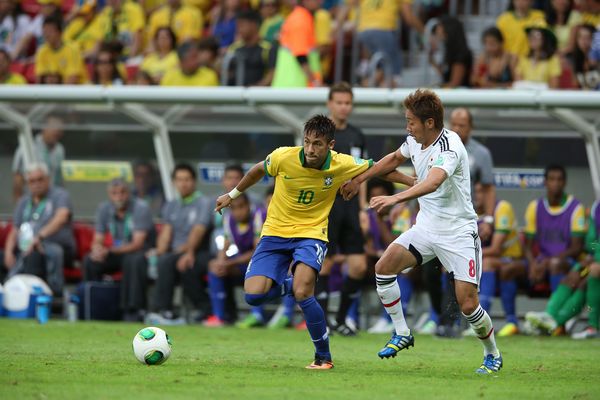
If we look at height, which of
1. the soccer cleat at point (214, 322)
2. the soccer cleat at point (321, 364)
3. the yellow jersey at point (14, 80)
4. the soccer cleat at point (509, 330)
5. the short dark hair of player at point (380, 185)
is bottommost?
the soccer cleat at point (214, 322)

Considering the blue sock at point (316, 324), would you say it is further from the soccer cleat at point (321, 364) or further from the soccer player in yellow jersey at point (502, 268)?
the soccer player in yellow jersey at point (502, 268)

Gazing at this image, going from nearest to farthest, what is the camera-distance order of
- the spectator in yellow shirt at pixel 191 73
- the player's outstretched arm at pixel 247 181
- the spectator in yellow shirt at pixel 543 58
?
the player's outstretched arm at pixel 247 181
the spectator in yellow shirt at pixel 543 58
the spectator in yellow shirt at pixel 191 73

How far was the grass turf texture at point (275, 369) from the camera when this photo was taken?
6.80 meters

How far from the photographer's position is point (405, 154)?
8.61 meters

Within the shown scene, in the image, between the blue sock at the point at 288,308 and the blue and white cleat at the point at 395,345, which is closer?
the blue and white cleat at the point at 395,345

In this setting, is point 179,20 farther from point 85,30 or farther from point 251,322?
point 251,322

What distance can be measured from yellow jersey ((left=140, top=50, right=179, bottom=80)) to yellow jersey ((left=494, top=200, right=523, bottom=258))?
580 cm

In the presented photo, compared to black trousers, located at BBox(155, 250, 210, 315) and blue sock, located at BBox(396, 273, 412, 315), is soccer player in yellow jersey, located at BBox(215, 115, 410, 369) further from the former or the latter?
black trousers, located at BBox(155, 250, 210, 315)

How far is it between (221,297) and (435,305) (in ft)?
9.16

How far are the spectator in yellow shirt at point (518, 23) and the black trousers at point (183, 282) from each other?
5187 millimetres

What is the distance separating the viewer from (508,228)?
43.0 ft

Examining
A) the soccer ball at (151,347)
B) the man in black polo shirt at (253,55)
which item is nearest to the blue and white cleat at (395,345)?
the soccer ball at (151,347)

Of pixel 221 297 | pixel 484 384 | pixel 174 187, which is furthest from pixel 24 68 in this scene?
pixel 484 384

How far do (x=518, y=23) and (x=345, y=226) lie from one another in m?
5.59
